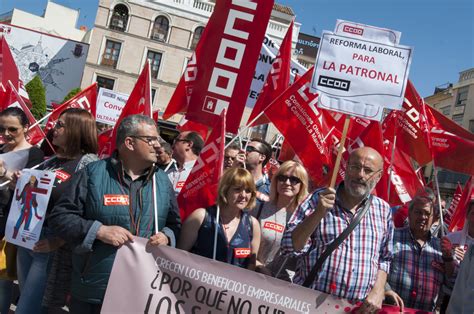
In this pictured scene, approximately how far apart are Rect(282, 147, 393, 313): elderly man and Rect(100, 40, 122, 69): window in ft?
109

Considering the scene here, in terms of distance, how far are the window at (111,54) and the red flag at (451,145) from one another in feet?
99.5

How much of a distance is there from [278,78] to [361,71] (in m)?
3.40

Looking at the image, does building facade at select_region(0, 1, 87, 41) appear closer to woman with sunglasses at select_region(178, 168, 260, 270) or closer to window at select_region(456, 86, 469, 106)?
window at select_region(456, 86, 469, 106)

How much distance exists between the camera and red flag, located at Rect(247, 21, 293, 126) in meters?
6.93

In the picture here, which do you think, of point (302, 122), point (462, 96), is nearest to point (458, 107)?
point (462, 96)

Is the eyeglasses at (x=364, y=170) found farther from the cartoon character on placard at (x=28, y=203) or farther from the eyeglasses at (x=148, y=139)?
the cartoon character on placard at (x=28, y=203)

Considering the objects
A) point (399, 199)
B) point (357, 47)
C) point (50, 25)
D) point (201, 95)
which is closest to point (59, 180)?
point (201, 95)

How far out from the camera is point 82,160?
372cm

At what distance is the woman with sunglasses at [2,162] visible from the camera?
393 centimetres

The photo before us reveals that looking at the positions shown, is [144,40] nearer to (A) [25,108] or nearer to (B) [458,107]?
(B) [458,107]

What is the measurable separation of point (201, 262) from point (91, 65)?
3332cm

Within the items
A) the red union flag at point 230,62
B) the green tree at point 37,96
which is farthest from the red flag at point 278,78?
the green tree at point 37,96

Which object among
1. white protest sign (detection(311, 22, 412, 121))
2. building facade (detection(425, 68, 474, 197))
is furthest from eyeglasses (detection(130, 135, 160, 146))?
building facade (detection(425, 68, 474, 197))

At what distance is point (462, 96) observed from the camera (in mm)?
44438
